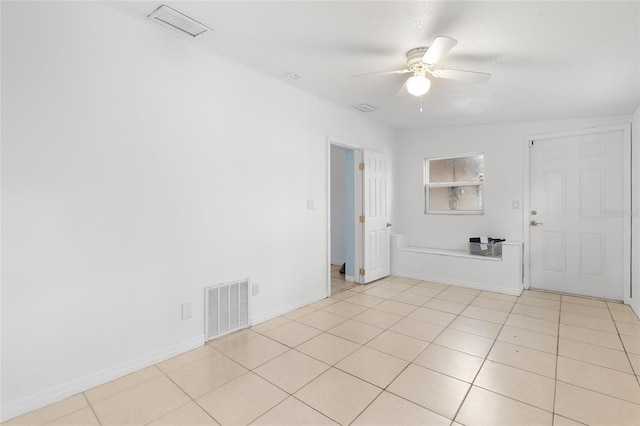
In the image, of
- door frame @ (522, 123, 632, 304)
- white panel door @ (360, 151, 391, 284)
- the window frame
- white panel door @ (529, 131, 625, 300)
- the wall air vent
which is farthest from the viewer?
the window frame

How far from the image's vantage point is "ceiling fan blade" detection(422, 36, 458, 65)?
202 centimetres

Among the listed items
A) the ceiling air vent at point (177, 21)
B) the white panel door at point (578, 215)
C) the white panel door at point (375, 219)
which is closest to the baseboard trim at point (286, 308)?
the white panel door at point (375, 219)

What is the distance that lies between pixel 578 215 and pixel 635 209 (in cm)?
57

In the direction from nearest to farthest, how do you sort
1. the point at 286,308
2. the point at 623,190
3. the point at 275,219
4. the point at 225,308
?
1. the point at 225,308
2. the point at 275,219
3. the point at 286,308
4. the point at 623,190

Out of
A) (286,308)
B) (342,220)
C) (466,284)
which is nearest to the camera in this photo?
(286,308)

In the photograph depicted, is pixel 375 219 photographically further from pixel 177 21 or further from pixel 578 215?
pixel 177 21

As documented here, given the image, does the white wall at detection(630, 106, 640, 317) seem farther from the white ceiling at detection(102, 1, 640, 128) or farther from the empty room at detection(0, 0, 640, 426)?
the white ceiling at detection(102, 1, 640, 128)

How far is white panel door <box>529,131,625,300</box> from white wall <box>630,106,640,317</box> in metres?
0.15

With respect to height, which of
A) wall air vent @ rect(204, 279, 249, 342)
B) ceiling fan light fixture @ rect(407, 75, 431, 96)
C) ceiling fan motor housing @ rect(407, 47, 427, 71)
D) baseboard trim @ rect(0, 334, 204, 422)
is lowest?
baseboard trim @ rect(0, 334, 204, 422)

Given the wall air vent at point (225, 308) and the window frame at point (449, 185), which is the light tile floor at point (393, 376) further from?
the window frame at point (449, 185)

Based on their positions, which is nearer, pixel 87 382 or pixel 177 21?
pixel 87 382

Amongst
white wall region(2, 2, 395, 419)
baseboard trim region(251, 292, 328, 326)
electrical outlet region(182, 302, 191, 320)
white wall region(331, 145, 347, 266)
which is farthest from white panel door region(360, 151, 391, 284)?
electrical outlet region(182, 302, 191, 320)

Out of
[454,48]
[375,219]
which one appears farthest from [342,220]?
[454,48]

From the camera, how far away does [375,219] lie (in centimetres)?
491
